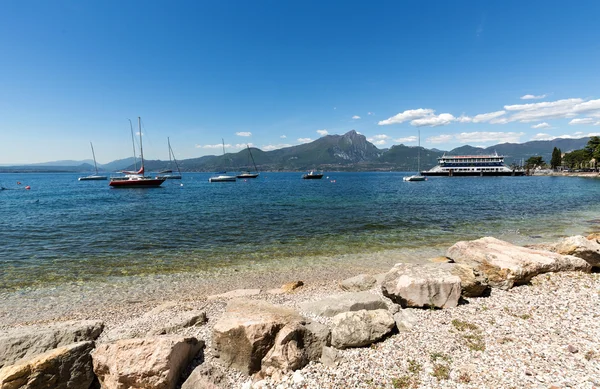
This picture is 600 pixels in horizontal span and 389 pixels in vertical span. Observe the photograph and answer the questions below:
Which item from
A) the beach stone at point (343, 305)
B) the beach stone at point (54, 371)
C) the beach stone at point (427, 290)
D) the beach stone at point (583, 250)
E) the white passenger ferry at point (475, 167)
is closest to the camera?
the beach stone at point (54, 371)

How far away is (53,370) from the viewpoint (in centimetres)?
579

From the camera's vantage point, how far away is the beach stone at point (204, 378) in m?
5.70

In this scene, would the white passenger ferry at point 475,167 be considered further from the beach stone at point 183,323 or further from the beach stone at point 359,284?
the beach stone at point 183,323

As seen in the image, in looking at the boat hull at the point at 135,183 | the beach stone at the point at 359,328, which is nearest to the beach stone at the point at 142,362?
the beach stone at the point at 359,328

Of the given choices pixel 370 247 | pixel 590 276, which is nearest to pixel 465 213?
pixel 370 247

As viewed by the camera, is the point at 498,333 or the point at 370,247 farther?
the point at 370,247

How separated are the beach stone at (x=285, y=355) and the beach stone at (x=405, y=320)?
2.82 meters

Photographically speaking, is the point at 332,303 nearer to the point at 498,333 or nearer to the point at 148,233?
the point at 498,333

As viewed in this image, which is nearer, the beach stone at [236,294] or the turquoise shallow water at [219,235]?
the beach stone at [236,294]

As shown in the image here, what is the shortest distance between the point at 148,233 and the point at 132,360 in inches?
857

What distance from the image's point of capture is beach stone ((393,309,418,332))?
291 inches

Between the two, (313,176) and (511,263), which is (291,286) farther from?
(313,176)

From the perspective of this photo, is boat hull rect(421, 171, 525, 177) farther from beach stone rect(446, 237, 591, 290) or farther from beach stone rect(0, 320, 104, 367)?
beach stone rect(0, 320, 104, 367)

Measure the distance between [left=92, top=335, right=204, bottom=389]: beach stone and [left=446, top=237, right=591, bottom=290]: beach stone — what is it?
10046 millimetres
